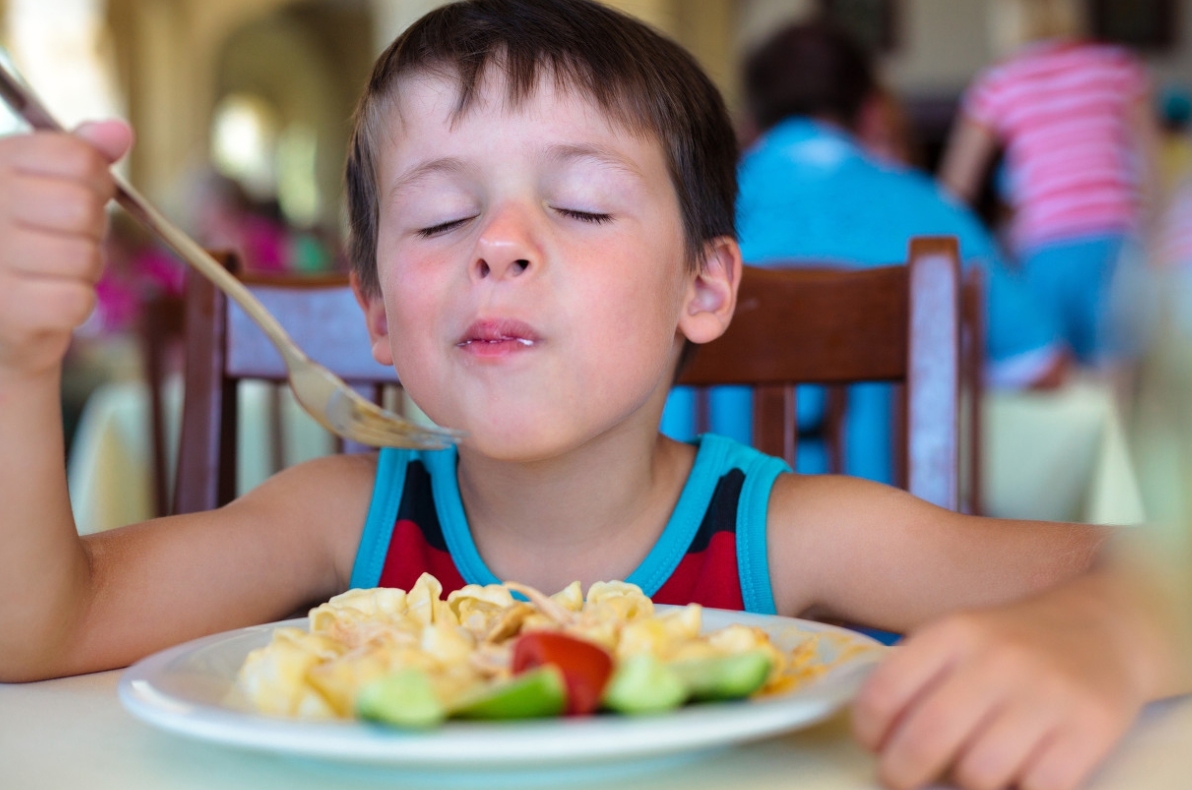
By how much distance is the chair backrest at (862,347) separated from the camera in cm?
103

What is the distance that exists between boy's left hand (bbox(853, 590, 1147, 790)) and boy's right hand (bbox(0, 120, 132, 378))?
16.0 inches

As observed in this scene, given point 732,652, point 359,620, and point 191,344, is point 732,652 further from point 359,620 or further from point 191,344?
point 191,344

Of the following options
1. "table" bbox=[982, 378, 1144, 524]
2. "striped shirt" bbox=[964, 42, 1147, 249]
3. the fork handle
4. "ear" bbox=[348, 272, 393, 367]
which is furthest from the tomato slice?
"striped shirt" bbox=[964, 42, 1147, 249]

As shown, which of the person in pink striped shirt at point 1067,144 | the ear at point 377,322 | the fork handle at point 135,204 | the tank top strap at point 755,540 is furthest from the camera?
the person in pink striped shirt at point 1067,144

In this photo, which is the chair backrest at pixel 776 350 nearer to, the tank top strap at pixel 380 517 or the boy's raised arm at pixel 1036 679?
Answer: the tank top strap at pixel 380 517

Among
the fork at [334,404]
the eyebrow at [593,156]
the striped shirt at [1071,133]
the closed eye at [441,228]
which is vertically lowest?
the fork at [334,404]

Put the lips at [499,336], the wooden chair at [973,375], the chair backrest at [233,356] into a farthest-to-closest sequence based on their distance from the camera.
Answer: the wooden chair at [973,375] → the chair backrest at [233,356] → the lips at [499,336]

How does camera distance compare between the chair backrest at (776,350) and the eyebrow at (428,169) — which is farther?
the chair backrest at (776,350)

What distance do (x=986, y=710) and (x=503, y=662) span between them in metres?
0.19

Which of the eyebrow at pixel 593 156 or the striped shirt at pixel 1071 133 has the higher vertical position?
the striped shirt at pixel 1071 133

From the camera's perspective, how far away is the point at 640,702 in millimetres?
389

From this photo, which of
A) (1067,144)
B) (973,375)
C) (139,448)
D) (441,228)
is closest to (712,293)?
(441,228)

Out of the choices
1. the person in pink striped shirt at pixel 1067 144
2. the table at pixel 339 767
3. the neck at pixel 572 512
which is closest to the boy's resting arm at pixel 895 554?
the neck at pixel 572 512

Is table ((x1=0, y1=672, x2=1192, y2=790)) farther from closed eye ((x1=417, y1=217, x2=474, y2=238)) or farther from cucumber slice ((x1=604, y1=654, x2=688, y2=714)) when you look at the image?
closed eye ((x1=417, y1=217, x2=474, y2=238))
